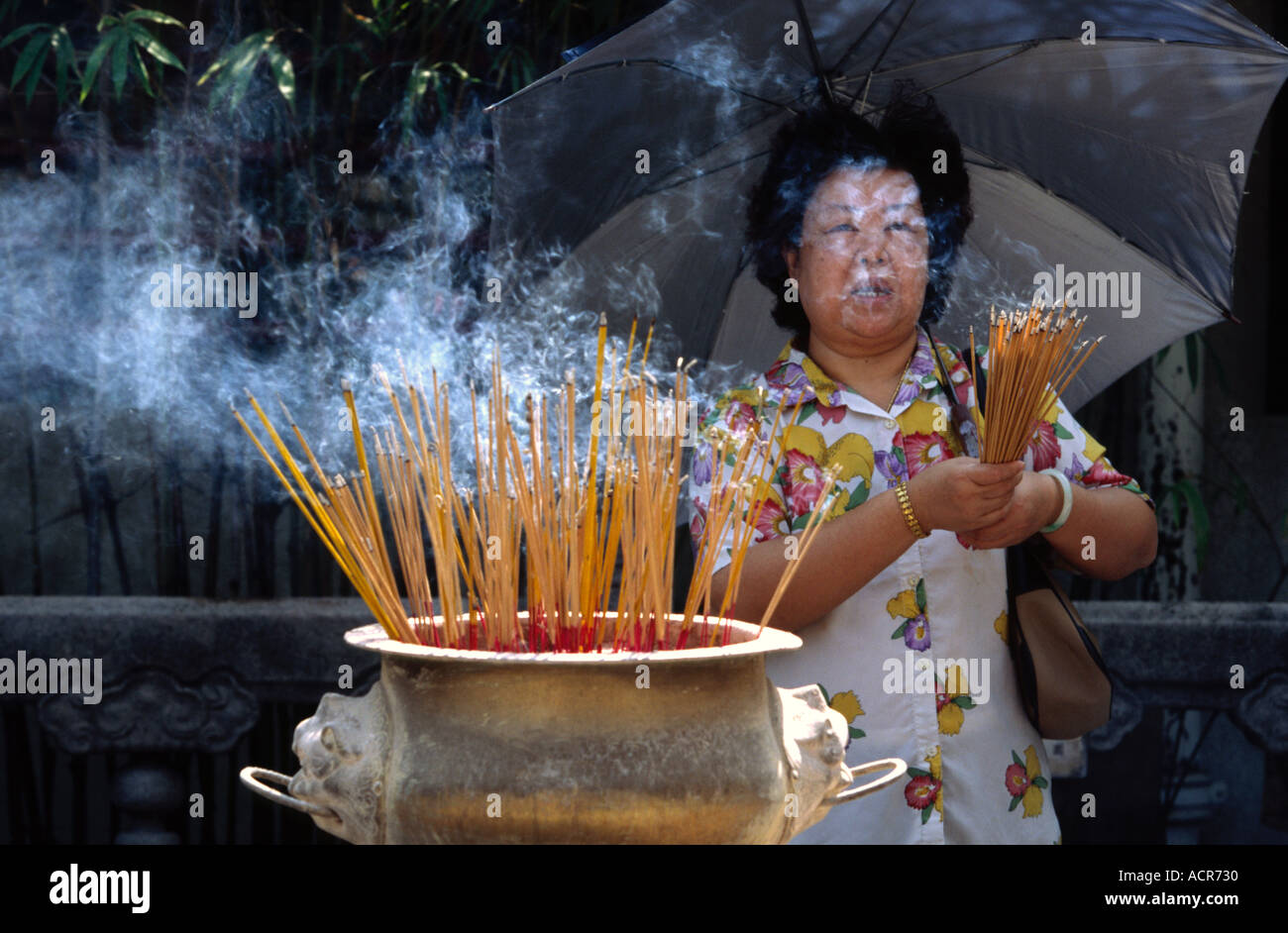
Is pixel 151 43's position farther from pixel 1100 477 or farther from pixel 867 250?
pixel 1100 477

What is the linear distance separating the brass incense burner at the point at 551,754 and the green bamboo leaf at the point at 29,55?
6.70 feet

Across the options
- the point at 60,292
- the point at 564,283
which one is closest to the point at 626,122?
the point at 564,283

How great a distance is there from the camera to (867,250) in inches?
60.3

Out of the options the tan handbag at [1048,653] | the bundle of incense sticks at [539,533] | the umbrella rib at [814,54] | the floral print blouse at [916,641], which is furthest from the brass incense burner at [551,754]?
the umbrella rib at [814,54]

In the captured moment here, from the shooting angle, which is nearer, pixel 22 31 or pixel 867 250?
pixel 867 250

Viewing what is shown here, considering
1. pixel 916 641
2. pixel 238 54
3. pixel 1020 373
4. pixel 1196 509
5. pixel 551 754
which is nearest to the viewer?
pixel 551 754

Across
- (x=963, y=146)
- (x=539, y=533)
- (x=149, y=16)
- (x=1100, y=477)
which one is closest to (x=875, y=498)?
(x=1100, y=477)

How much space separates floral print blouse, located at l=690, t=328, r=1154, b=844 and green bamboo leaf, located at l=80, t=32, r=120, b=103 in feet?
5.30

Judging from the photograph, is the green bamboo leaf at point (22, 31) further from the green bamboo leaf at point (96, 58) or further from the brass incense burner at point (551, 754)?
the brass incense burner at point (551, 754)

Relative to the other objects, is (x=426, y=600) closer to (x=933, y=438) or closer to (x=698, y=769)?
(x=698, y=769)

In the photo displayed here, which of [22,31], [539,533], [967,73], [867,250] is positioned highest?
[22,31]

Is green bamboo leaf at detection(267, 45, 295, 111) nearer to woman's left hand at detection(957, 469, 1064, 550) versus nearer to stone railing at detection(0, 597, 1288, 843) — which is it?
stone railing at detection(0, 597, 1288, 843)

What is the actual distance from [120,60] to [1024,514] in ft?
6.48

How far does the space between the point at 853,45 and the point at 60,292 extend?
1.77 meters
